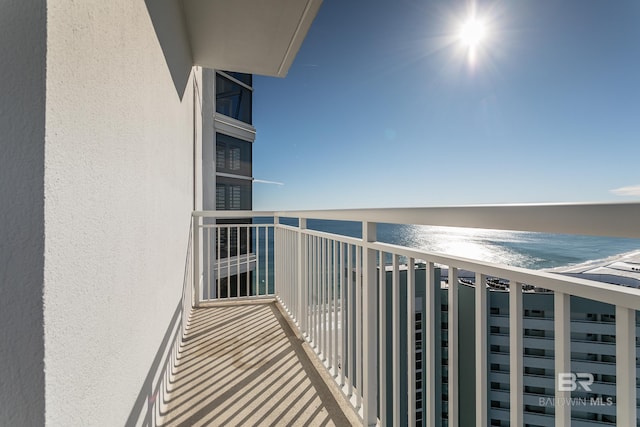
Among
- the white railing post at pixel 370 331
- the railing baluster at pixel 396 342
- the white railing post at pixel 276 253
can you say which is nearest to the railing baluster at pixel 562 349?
the railing baluster at pixel 396 342

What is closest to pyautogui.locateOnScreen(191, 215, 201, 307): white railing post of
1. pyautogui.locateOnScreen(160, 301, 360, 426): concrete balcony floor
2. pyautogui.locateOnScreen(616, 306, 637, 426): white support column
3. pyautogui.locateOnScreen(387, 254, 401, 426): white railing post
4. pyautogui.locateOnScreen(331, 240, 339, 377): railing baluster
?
pyautogui.locateOnScreen(160, 301, 360, 426): concrete balcony floor

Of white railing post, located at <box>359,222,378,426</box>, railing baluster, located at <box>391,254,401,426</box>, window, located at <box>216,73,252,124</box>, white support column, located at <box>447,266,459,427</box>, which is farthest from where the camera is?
window, located at <box>216,73,252,124</box>

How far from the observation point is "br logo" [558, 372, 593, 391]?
603 mm

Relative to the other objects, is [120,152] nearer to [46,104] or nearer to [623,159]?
[46,104]

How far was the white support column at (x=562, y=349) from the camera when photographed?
0.58 meters

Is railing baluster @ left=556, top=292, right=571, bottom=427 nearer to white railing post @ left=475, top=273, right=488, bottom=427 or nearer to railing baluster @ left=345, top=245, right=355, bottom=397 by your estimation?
white railing post @ left=475, top=273, right=488, bottom=427

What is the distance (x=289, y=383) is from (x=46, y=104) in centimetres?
176

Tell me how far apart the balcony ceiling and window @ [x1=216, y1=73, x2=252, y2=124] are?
10.9 ft

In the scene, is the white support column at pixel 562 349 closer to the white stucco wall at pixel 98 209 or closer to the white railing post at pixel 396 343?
the white railing post at pixel 396 343

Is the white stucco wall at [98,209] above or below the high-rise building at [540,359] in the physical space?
above

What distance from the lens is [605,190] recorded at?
601 inches

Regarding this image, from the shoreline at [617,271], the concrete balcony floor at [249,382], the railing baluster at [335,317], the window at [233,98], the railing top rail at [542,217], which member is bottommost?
the concrete balcony floor at [249,382]

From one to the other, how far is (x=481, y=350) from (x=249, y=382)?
1437 millimetres

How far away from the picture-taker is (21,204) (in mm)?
447
